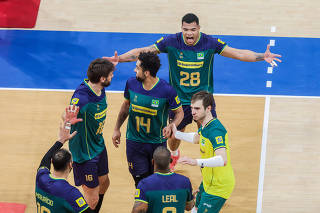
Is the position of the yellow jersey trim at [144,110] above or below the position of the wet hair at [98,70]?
below

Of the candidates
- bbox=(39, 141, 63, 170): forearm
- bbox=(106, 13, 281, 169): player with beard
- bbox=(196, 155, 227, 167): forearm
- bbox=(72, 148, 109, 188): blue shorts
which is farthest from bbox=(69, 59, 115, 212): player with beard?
bbox=(196, 155, 227, 167): forearm

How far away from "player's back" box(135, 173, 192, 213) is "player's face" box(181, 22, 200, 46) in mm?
3456

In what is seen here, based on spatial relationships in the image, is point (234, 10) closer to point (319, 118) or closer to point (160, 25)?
point (160, 25)

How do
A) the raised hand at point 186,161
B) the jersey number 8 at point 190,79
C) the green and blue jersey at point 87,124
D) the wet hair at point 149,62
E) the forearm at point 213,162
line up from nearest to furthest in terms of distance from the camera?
the raised hand at point 186,161 → the forearm at point 213,162 → the green and blue jersey at point 87,124 → the wet hair at point 149,62 → the jersey number 8 at point 190,79

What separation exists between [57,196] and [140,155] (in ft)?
8.60

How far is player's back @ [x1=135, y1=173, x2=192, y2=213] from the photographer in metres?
6.79

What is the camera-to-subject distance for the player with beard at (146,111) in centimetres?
864

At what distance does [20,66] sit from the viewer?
12797 mm

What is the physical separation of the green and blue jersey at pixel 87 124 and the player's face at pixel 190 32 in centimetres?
197

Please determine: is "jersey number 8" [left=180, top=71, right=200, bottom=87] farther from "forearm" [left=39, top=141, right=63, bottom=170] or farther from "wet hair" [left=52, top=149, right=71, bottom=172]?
"wet hair" [left=52, top=149, right=71, bottom=172]

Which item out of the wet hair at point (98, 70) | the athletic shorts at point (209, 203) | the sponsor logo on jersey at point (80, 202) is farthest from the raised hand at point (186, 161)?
the wet hair at point (98, 70)

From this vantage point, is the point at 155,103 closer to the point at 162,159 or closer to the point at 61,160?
the point at 162,159

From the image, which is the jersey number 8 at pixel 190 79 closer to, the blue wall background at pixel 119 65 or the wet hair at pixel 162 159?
the blue wall background at pixel 119 65

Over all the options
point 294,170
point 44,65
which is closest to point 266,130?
point 294,170
